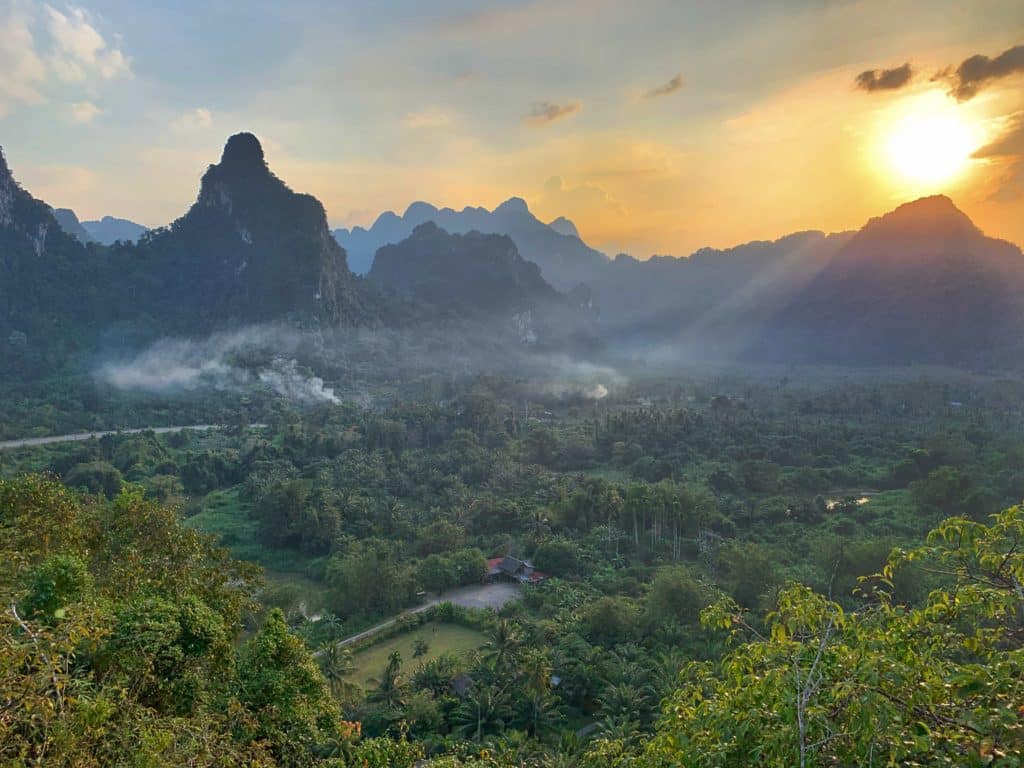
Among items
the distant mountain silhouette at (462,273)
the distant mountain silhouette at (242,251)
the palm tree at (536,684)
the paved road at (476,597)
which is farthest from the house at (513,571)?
the distant mountain silhouette at (462,273)

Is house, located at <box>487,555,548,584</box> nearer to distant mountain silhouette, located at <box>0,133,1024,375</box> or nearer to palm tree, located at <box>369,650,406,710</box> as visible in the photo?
palm tree, located at <box>369,650,406,710</box>

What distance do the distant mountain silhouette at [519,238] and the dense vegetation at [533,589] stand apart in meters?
145

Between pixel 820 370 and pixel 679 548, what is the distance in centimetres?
7845

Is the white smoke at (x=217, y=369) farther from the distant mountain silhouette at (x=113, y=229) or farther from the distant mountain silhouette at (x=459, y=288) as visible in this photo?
the distant mountain silhouette at (x=113, y=229)

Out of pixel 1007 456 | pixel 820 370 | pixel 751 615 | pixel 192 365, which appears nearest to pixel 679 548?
pixel 751 615

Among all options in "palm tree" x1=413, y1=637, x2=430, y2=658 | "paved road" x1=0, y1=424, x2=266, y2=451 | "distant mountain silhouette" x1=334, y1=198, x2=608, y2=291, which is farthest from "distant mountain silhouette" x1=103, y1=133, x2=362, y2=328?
"distant mountain silhouette" x1=334, y1=198, x2=608, y2=291

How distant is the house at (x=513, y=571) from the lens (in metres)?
21.4

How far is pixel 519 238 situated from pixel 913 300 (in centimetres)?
11912

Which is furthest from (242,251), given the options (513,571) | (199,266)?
(513,571)

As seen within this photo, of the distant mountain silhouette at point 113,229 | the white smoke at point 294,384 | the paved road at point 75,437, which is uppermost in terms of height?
the distant mountain silhouette at point 113,229

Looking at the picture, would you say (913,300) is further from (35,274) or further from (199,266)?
(35,274)

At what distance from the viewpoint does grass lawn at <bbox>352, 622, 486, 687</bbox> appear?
51.9 feet

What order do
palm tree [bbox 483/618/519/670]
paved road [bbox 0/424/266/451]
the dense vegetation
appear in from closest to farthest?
the dense vegetation, palm tree [bbox 483/618/519/670], paved road [bbox 0/424/266/451]

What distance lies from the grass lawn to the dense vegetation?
153 millimetres
